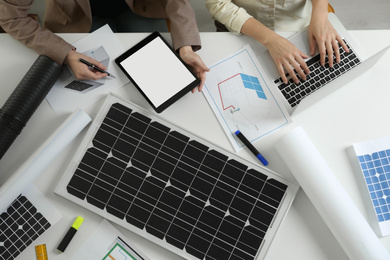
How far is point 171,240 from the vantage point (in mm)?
987

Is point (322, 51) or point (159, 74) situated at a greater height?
point (322, 51)

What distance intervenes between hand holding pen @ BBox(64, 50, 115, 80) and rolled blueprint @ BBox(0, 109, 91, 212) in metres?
0.11

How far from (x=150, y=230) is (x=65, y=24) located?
29.1 inches

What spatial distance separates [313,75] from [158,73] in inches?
18.1

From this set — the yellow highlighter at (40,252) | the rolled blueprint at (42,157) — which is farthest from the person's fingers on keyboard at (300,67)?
the yellow highlighter at (40,252)

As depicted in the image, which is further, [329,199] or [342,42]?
[342,42]

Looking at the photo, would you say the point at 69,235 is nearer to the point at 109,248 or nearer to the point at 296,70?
the point at 109,248

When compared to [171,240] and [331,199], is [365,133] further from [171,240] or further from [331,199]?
[171,240]

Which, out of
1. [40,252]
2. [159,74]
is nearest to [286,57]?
[159,74]

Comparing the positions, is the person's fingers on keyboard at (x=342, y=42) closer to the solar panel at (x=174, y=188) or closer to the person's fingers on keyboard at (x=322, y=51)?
the person's fingers on keyboard at (x=322, y=51)

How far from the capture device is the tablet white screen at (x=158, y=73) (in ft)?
3.35

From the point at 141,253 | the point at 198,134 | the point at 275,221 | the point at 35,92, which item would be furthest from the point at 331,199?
the point at 35,92

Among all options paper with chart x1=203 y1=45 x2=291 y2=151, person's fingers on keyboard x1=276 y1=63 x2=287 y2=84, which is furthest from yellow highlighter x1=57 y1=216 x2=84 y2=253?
person's fingers on keyboard x1=276 y1=63 x2=287 y2=84

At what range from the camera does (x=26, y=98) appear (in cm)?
98
